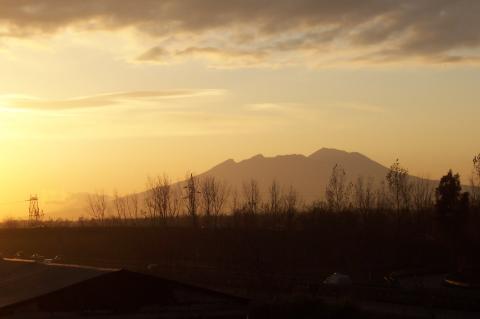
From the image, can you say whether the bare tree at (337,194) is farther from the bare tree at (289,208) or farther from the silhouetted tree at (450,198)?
the silhouetted tree at (450,198)

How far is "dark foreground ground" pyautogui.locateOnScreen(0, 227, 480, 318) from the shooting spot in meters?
28.6

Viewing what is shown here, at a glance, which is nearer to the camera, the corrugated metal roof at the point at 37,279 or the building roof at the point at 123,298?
the building roof at the point at 123,298

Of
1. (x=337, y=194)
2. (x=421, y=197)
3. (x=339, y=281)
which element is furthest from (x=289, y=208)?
(x=339, y=281)

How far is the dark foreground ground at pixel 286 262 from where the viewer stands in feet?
93.8

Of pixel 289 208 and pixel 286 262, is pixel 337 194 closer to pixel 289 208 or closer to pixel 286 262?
pixel 289 208

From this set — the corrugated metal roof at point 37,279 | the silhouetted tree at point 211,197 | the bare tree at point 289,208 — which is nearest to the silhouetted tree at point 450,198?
the bare tree at point 289,208

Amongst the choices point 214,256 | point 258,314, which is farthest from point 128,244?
point 258,314

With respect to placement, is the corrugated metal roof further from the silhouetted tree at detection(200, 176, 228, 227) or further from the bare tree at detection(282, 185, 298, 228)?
the silhouetted tree at detection(200, 176, 228, 227)

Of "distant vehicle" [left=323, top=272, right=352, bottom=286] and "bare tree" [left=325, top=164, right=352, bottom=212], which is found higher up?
"bare tree" [left=325, top=164, right=352, bottom=212]

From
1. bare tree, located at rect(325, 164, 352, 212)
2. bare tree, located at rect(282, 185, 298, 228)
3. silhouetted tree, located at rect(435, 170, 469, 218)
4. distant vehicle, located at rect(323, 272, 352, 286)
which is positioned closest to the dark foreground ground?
distant vehicle, located at rect(323, 272, 352, 286)

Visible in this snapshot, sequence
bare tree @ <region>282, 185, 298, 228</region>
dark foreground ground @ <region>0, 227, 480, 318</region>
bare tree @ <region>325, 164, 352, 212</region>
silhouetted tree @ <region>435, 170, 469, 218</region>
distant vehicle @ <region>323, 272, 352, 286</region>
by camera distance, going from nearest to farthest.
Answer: dark foreground ground @ <region>0, 227, 480, 318</region>, distant vehicle @ <region>323, 272, 352, 286</region>, silhouetted tree @ <region>435, 170, 469, 218</region>, bare tree @ <region>282, 185, 298, 228</region>, bare tree @ <region>325, 164, 352, 212</region>

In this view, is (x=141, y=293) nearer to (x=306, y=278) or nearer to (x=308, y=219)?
(x=306, y=278)

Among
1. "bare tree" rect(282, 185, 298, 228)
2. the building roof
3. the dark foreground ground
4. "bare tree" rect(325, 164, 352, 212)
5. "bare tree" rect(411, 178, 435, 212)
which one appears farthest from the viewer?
"bare tree" rect(325, 164, 352, 212)

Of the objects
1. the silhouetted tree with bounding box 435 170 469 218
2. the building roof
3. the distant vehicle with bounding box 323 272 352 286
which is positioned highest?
the silhouetted tree with bounding box 435 170 469 218
